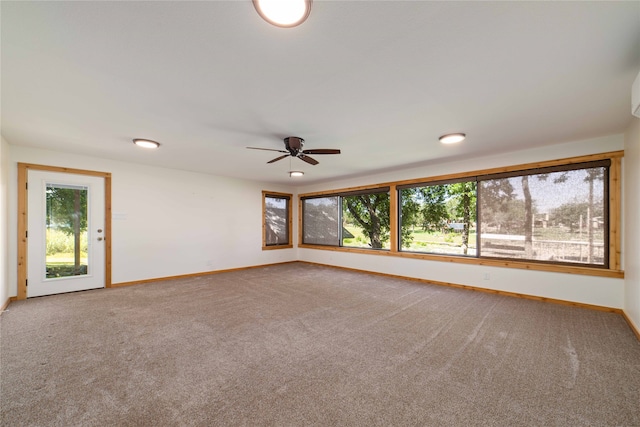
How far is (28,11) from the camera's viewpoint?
1.39m

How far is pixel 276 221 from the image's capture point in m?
7.70

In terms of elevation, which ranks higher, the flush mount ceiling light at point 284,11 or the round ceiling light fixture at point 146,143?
the flush mount ceiling light at point 284,11

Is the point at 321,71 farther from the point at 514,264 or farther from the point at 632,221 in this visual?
the point at 514,264

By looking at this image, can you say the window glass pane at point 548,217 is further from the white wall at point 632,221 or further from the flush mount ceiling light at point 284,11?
the flush mount ceiling light at point 284,11

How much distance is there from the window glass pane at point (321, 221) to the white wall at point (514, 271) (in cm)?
115

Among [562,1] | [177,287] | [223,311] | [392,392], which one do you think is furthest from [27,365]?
[562,1]

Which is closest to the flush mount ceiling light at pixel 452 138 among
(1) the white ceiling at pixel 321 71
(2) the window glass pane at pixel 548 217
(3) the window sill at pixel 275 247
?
(1) the white ceiling at pixel 321 71

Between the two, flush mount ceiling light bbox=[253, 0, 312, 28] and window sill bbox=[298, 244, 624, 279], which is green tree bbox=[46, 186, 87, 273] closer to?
flush mount ceiling light bbox=[253, 0, 312, 28]

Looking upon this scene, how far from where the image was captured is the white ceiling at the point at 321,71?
56.2 inches

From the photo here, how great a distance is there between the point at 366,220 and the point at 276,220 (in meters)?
2.72

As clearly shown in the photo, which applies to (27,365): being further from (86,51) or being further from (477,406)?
(477,406)

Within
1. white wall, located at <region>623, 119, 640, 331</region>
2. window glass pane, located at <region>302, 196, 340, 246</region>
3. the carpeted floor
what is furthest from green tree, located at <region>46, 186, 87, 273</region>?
white wall, located at <region>623, 119, 640, 331</region>

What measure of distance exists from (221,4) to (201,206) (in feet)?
17.1

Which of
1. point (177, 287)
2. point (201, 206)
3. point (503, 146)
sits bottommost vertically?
point (177, 287)
